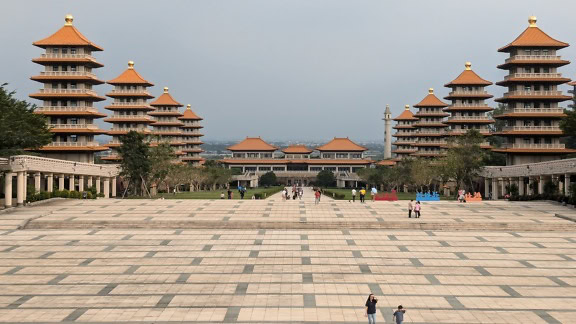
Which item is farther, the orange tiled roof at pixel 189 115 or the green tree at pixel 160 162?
the orange tiled roof at pixel 189 115

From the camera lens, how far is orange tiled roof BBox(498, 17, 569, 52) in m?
74.2

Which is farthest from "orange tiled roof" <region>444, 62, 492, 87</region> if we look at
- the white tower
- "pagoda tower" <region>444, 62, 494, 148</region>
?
the white tower

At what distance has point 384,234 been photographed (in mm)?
41344

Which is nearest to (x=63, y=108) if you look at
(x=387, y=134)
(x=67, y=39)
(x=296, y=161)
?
(x=67, y=39)

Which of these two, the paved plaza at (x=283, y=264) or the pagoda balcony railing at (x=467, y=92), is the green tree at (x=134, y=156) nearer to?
the paved plaza at (x=283, y=264)

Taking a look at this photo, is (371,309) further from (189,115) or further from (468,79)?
(189,115)

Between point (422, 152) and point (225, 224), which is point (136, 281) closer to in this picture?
point (225, 224)

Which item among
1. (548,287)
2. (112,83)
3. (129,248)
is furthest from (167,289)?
(112,83)

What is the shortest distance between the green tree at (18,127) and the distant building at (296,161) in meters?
78.8

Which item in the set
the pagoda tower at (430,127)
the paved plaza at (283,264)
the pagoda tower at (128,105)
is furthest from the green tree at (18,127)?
the pagoda tower at (430,127)

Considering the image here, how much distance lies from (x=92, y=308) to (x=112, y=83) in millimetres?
71526

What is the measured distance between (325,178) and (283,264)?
10253 cm

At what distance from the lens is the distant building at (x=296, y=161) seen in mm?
143500

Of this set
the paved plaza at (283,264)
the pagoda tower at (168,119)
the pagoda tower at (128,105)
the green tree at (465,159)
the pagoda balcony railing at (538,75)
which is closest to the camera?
the paved plaza at (283,264)
